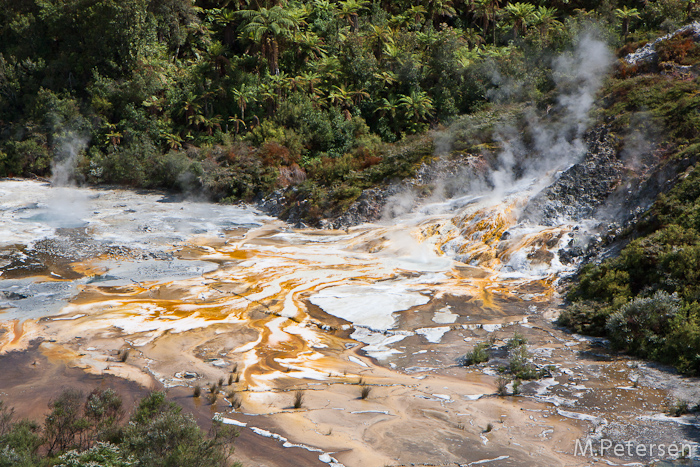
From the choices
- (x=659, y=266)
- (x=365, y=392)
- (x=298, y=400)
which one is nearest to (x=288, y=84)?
(x=659, y=266)

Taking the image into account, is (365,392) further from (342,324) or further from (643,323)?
(643,323)

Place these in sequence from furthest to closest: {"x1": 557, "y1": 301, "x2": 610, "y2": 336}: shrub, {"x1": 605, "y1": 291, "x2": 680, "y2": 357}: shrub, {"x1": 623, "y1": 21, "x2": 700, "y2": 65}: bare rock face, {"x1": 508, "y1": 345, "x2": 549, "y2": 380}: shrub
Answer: {"x1": 623, "y1": 21, "x2": 700, "y2": 65}: bare rock face < {"x1": 557, "y1": 301, "x2": 610, "y2": 336}: shrub < {"x1": 605, "y1": 291, "x2": 680, "y2": 357}: shrub < {"x1": 508, "y1": 345, "x2": 549, "y2": 380}: shrub

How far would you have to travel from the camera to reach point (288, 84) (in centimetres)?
2588

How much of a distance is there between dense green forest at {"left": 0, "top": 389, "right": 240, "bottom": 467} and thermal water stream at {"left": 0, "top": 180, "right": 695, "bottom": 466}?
33.0 inches

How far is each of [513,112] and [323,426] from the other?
53.9 ft

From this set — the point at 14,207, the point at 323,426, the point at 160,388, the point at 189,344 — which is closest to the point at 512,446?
the point at 323,426

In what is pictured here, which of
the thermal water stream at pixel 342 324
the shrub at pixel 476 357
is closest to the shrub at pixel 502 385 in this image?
the thermal water stream at pixel 342 324

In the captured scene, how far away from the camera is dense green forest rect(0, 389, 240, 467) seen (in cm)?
568

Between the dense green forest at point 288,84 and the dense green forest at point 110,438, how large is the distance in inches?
515

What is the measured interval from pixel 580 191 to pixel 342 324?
9.19 metres

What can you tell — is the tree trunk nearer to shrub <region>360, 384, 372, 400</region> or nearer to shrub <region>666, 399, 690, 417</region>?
shrub <region>360, 384, 372, 400</region>

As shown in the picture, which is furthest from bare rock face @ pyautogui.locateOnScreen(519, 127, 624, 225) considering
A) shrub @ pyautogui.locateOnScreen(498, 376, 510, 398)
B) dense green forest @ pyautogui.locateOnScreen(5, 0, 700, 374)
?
shrub @ pyautogui.locateOnScreen(498, 376, 510, 398)

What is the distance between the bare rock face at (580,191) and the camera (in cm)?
1636

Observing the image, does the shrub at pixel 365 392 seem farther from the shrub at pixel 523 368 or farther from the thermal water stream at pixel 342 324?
the shrub at pixel 523 368
